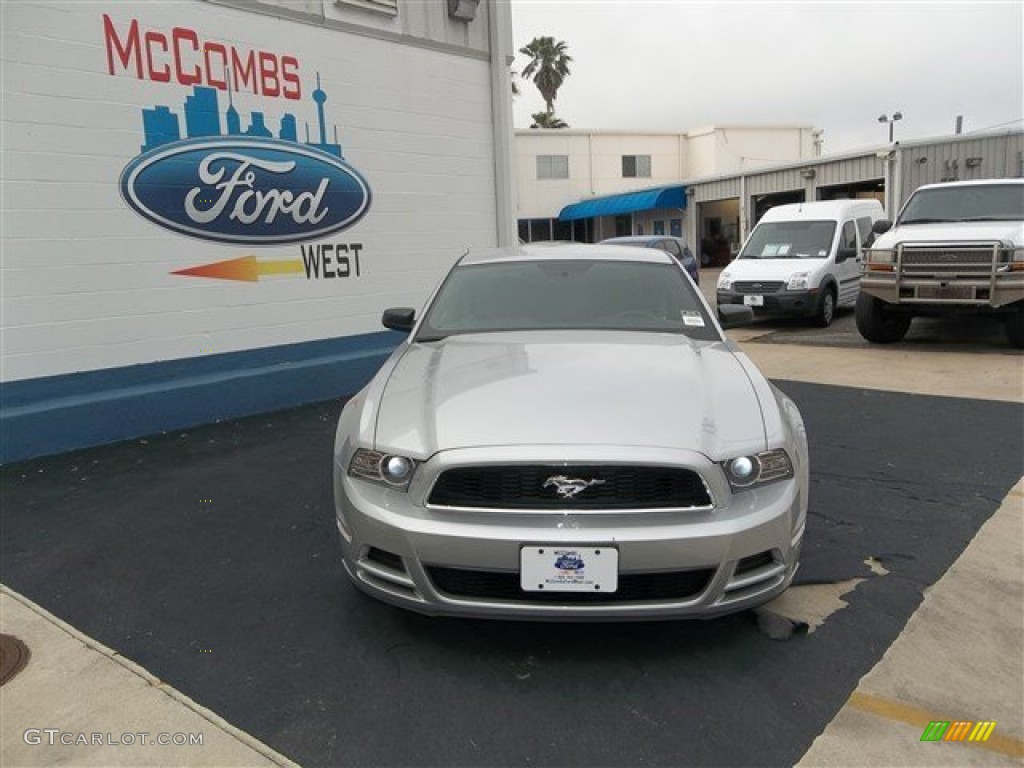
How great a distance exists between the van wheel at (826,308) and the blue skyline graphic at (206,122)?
8.25 meters

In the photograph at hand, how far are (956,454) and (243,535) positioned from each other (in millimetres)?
4626

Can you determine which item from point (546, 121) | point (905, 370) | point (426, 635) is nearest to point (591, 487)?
point (426, 635)

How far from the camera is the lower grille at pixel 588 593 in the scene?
2.43 m

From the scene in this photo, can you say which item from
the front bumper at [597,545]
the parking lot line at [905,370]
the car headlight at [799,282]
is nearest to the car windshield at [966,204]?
the parking lot line at [905,370]

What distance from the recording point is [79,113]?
566 cm

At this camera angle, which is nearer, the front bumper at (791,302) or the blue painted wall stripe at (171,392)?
the blue painted wall stripe at (171,392)

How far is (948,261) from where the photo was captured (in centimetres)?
852

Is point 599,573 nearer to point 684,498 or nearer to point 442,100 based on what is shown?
point 684,498

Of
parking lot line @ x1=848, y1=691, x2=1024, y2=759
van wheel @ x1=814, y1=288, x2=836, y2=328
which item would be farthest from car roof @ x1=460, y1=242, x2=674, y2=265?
van wheel @ x1=814, y1=288, x2=836, y2=328

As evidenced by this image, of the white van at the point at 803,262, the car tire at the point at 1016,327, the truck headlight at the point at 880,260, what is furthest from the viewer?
the white van at the point at 803,262

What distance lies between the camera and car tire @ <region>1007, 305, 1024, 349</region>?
8.61 metres

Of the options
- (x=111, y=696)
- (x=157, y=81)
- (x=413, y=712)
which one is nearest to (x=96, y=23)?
(x=157, y=81)

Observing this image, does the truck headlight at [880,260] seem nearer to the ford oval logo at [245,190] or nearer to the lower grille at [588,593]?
the ford oval logo at [245,190]

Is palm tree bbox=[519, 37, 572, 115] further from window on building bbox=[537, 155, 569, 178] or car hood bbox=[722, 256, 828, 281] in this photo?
car hood bbox=[722, 256, 828, 281]
